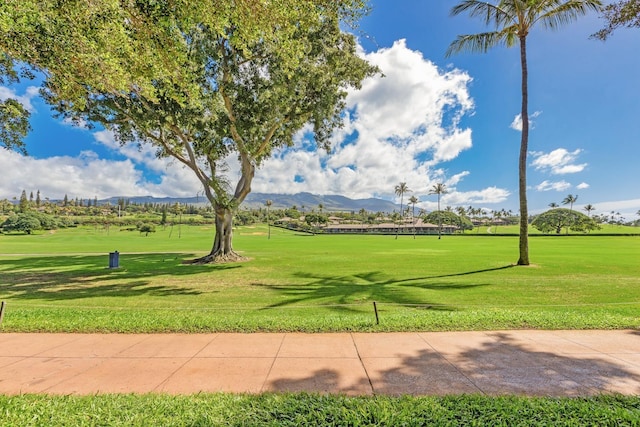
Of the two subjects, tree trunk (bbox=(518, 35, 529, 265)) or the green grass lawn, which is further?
tree trunk (bbox=(518, 35, 529, 265))

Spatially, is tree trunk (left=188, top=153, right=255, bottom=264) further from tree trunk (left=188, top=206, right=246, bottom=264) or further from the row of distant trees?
the row of distant trees

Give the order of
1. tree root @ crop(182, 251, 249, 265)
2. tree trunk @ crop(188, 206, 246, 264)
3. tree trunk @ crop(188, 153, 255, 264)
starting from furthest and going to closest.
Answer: tree trunk @ crop(188, 206, 246, 264) → tree trunk @ crop(188, 153, 255, 264) → tree root @ crop(182, 251, 249, 265)

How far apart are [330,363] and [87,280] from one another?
15988 mm

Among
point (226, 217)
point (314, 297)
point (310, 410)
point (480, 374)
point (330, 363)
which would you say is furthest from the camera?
point (226, 217)

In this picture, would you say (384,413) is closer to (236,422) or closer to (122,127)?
(236,422)

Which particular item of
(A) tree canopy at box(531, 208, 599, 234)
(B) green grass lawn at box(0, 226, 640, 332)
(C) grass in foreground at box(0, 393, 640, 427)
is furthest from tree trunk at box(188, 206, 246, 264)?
(A) tree canopy at box(531, 208, 599, 234)

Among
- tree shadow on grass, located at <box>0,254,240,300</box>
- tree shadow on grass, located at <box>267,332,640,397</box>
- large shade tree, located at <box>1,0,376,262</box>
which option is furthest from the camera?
large shade tree, located at <box>1,0,376,262</box>

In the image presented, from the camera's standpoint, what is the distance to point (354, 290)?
13.0 m

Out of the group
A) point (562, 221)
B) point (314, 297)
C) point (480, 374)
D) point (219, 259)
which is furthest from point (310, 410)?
point (562, 221)

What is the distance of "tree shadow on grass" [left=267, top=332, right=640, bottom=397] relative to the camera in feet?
12.9

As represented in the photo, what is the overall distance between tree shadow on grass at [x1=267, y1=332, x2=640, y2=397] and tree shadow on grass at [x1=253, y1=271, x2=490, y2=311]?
4353mm

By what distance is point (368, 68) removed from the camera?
67.2ft

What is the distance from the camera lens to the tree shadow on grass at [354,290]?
10.9 metres

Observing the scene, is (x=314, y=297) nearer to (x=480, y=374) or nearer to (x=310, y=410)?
(x=480, y=374)
